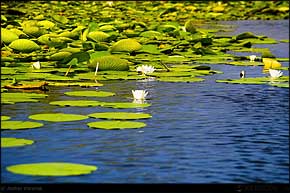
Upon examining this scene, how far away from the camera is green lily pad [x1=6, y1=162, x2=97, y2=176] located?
1.69 meters

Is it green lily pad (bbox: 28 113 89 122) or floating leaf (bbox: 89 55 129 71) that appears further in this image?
floating leaf (bbox: 89 55 129 71)

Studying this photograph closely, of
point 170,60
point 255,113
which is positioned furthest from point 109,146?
point 170,60

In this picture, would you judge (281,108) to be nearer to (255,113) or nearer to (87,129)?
(255,113)

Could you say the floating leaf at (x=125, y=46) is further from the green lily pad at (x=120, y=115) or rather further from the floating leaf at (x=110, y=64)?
the green lily pad at (x=120, y=115)

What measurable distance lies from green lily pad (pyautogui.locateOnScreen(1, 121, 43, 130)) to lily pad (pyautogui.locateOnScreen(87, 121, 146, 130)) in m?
0.17

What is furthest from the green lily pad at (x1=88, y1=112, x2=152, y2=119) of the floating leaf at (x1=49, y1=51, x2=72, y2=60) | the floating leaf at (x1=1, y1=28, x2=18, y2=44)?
the floating leaf at (x1=1, y1=28, x2=18, y2=44)

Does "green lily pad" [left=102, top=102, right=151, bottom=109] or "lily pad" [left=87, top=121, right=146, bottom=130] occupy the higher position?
"green lily pad" [left=102, top=102, right=151, bottom=109]

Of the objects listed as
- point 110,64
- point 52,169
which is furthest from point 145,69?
point 52,169

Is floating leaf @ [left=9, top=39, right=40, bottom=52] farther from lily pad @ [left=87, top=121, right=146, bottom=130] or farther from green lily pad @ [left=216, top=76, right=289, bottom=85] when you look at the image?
lily pad @ [left=87, top=121, right=146, bottom=130]

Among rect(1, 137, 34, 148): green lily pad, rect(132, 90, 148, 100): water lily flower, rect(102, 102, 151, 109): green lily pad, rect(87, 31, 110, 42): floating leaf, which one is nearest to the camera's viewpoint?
rect(1, 137, 34, 148): green lily pad

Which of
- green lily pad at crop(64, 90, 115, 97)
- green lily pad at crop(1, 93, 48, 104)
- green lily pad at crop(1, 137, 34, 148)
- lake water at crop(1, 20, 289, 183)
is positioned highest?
green lily pad at crop(1, 93, 48, 104)

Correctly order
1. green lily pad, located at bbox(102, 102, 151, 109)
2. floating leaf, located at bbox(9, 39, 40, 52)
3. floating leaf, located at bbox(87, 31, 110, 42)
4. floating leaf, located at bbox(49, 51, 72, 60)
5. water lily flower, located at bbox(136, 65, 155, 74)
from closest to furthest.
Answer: green lily pad, located at bbox(102, 102, 151, 109), water lily flower, located at bbox(136, 65, 155, 74), floating leaf, located at bbox(49, 51, 72, 60), floating leaf, located at bbox(9, 39, 40, 52), floating leaf, located at bbox(87, 31, 110, 42)

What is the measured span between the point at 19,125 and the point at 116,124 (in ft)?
0.98

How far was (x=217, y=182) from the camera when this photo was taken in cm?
168
